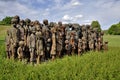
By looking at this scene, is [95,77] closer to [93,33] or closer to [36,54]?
[36,54]

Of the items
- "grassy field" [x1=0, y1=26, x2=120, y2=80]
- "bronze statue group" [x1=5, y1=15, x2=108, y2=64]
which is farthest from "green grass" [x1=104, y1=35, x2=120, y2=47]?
"grassy field" [x1=0, y1=26, x2=120, y2=80]

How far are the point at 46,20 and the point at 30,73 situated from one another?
26.4 feet

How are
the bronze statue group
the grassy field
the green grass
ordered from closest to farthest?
the grassy field < the bronze statue group < the green grass

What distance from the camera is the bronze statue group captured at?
17.9m

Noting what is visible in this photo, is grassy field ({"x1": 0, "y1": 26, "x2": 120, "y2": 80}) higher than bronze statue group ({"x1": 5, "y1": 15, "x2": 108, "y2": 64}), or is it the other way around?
bronze statue group ({"x1": 5, "y1": 15, "x2": 108, "y2": 64})

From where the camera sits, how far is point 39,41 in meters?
17.9

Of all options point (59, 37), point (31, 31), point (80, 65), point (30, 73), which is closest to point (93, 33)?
point (59, 37)

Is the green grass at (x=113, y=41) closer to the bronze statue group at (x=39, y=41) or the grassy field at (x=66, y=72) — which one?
the bronze statue group at (x=39, y=41)

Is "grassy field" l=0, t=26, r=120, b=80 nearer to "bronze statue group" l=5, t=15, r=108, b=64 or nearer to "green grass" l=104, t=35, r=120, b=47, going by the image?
"bronze statue group" l=5, t=15, r=108, b=64

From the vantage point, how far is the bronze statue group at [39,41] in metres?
17.9

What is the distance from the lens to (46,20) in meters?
19.0

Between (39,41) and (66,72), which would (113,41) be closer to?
(39,41)

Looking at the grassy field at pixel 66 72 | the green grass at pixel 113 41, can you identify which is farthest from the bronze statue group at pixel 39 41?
the green grass at pixel 113 41

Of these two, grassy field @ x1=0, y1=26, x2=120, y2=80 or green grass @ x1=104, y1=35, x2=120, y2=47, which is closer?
grassy field @ x1=0, y1=26, x2=120, y2=80
